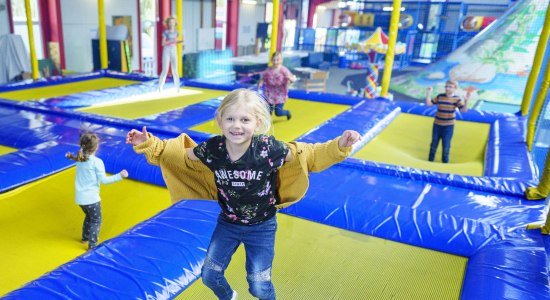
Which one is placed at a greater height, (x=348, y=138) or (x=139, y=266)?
(x=348, y=138)

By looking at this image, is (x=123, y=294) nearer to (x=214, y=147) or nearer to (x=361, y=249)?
(x=214, y=147)

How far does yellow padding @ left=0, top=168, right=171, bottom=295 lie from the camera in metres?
2.23

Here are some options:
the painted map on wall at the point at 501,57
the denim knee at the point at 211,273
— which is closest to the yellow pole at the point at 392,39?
the denim knee at the point at 211,273

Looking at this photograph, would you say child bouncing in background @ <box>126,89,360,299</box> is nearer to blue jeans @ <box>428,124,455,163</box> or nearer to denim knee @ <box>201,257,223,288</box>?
denim knee @ <box>201,257,223,288</box>

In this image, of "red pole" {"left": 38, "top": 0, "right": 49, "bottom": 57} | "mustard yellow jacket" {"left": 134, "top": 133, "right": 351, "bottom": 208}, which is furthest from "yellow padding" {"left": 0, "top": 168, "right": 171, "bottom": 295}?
"red pole" {"left": 38, "top": 0, "right": 49, "bottom": 57}

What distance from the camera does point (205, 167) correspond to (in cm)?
161

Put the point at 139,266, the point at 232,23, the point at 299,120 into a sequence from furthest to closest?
the point at 232,23 < the point at 299,120 < the point at 139,266

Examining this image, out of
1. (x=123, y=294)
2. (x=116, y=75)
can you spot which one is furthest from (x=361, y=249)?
(x=116, y=75)

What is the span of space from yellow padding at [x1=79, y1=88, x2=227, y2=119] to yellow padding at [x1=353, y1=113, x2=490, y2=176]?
2.54 meters

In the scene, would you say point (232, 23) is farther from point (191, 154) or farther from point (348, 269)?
point (191, 154)

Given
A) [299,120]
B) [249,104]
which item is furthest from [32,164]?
[299,120]

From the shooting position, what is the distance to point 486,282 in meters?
1.92

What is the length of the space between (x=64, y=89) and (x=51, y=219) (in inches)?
163

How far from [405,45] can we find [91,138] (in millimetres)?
11537
